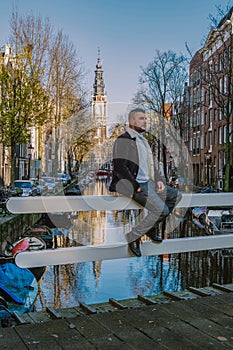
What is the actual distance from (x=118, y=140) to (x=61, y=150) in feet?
120

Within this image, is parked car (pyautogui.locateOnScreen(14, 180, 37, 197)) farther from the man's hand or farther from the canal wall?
the man's hand

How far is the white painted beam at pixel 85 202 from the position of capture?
422cm

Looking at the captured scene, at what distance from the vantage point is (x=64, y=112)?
1501 inches

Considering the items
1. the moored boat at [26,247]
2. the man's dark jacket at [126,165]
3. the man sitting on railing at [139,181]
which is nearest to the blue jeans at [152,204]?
the man sitting on railing at [139,181]

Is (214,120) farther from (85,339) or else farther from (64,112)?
(85,339)

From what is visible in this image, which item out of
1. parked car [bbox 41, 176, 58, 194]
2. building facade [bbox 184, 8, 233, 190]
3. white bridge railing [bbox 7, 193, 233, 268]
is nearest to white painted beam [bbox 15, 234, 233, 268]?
white bridge railing [bbox 7, 193, 233, 268]

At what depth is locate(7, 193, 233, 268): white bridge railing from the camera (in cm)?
426

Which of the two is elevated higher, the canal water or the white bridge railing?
the white bridge railing

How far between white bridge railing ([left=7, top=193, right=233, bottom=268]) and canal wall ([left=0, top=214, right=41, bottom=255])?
13.7 m

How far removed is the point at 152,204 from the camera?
486 cm

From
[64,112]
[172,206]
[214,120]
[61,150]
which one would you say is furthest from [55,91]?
[172,206]

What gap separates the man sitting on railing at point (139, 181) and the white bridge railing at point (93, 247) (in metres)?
0.10

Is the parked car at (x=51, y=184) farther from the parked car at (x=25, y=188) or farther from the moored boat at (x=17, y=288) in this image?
the moored boat at (x=17, y=288)

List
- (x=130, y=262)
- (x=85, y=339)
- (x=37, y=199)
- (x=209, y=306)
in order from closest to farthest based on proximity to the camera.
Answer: (x=85, y=339) < (x=37, y=199) < (x=209, y=306) < (x=130, y=262)
